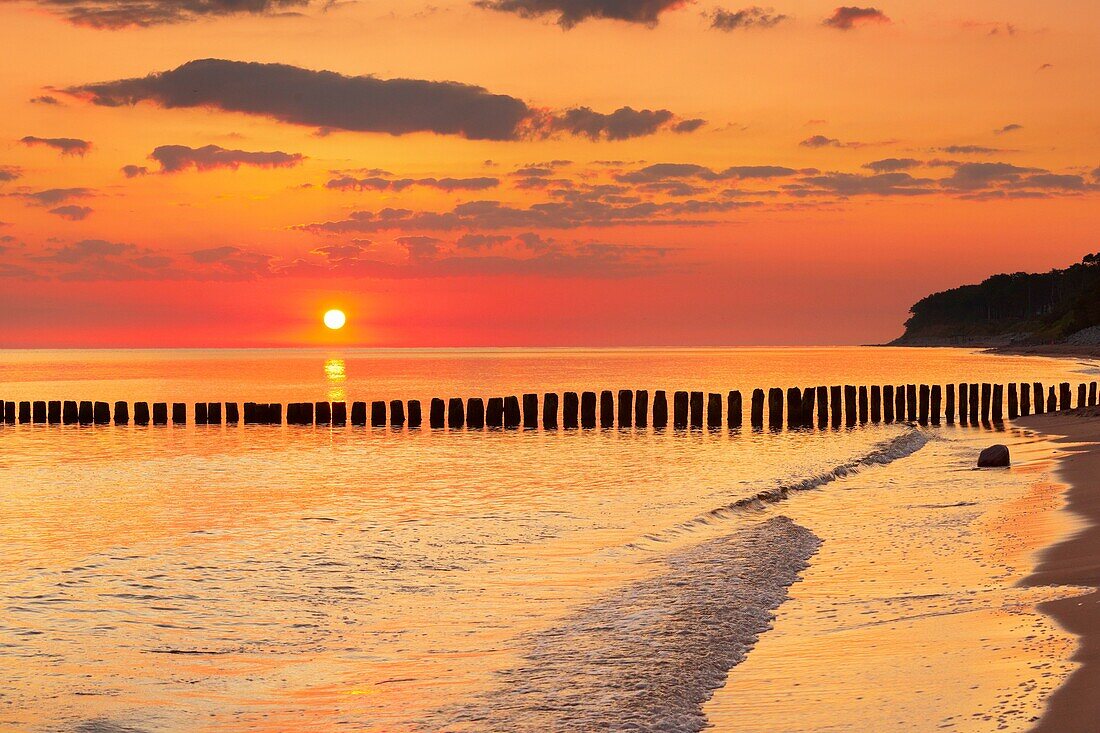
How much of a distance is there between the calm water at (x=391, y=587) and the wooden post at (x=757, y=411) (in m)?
9.84

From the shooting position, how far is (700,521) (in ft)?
46.7

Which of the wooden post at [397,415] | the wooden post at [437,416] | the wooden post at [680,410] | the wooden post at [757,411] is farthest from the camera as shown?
the wooden post at [757,411]

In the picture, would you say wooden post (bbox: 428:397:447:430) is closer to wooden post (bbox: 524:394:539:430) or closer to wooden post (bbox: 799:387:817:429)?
wooden post (bbox: 524:394:539:430)

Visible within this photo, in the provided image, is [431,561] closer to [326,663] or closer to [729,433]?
[326,663]

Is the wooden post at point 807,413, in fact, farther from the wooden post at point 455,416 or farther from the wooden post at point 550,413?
the wooden post at point 455,416

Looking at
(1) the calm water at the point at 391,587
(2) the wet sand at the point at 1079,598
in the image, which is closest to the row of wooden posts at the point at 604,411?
(1) the calm water at the point at 391,587

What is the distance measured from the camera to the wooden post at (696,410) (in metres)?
33.1

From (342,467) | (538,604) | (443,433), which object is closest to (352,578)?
(538,604)

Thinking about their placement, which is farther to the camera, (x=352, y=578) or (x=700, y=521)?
(x=700, y=521)

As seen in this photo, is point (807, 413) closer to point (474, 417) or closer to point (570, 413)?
point (570, 413)

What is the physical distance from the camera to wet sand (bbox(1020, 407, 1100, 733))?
5098 mm

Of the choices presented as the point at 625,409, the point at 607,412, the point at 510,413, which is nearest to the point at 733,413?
the point at 625,409

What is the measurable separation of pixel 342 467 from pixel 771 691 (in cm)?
1666

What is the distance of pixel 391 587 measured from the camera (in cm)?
1007
